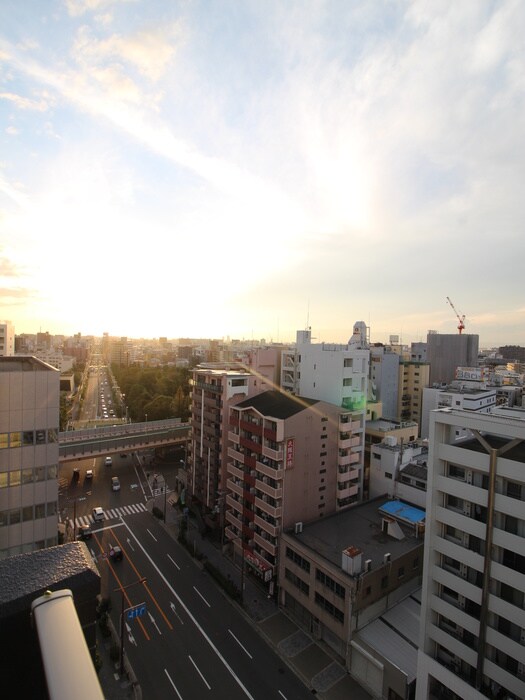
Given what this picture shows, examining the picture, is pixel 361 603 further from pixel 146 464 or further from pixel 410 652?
pixel 146 464

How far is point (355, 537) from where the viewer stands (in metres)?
26.9

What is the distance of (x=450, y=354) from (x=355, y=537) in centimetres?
8082

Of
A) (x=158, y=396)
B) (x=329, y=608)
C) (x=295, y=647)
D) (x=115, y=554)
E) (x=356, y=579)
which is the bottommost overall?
(x=295, y=647)

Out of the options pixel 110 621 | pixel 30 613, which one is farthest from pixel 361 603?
pixel 30 613

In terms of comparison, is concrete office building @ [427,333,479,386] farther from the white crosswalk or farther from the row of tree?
the white crosswalk

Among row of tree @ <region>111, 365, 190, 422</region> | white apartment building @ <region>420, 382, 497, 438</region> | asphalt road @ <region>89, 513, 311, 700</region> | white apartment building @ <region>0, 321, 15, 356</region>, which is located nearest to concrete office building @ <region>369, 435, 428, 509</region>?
white apartment building @ <region>420, 382, 497, 438</region>

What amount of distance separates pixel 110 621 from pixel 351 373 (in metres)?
25.3

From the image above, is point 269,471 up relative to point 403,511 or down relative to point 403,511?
up

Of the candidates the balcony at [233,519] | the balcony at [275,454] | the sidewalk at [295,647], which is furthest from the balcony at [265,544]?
the balcony at [275,454]

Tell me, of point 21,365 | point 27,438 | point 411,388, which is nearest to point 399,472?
point 27,438

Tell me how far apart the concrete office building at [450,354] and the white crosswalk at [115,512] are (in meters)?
76.3

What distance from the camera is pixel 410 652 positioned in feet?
68.5

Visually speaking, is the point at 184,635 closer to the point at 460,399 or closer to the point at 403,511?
the point at 403,511

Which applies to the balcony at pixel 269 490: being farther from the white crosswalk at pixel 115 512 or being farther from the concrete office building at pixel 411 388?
the concrete office building at pixel 411 388
